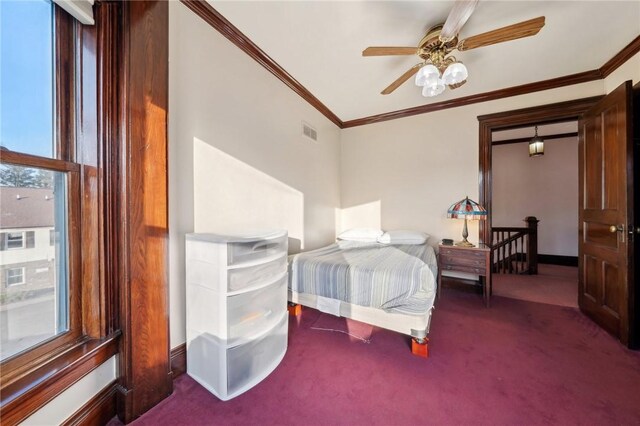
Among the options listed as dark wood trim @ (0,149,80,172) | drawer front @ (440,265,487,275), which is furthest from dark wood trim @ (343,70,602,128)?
dark wood trim @ (0,149,80,172)

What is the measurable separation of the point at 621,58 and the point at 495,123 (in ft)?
3.42

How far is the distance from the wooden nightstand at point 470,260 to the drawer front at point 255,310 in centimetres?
205

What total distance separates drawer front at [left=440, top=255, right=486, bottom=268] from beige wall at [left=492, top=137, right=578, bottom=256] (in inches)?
140

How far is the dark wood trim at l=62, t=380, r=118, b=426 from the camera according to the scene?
3.45 ft

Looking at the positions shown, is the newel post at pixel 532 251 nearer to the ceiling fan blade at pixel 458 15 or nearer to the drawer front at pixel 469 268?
the drawer front at pixel 469 268

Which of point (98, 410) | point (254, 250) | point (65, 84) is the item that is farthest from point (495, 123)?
point (98, 410)

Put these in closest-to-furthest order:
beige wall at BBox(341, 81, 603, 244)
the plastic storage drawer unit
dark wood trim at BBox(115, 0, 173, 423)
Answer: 1. dark wood trim at BBox(115, 0, 173, 423)
2. the plastic storage drawer unit
3. beige wall at BBox(341, 81, 603, 244)

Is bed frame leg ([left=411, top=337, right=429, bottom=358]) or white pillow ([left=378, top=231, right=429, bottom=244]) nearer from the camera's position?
bed frame leg ([left=411, top=337, right=429, bottom=358])

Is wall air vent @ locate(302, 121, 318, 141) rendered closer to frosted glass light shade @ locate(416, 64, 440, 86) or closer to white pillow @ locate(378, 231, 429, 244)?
frosted glass light shade @ locate(416, 64, 440, 86)

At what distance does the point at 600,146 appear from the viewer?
214cm

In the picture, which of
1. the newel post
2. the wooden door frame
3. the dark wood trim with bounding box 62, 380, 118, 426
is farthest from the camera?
the newel post

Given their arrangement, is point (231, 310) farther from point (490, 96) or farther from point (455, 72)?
point (490, 96)

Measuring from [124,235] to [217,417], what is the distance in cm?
108

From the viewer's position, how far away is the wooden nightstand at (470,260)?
2.55m
